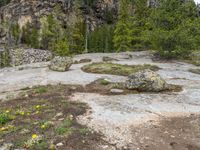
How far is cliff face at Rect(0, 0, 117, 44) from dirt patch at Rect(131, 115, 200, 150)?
9371 centimetres

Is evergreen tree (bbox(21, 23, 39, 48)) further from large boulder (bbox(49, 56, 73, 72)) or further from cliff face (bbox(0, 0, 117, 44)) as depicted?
large boulder (bbox(49, 56, 73, 72))

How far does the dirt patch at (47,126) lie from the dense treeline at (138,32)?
2356 cm

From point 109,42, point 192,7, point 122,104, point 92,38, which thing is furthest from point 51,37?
point 122,104

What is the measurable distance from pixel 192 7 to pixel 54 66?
2041 centimetres

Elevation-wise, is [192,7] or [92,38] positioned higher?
[192,7]

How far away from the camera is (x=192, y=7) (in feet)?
123

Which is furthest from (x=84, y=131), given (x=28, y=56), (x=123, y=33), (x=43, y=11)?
(x=43, y=11)

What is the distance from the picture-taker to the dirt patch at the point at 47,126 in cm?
957

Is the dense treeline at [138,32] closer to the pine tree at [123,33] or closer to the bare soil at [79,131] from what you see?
the pine tree at [123,33]

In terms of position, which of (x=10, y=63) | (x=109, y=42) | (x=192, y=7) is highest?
(x=192, y=7)

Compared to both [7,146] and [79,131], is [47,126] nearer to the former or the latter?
[79,131]

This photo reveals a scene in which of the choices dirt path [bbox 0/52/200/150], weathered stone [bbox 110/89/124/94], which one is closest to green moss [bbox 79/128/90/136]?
dirt path [bbox 0/52/200/150]

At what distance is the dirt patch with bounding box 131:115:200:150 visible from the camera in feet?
32.3

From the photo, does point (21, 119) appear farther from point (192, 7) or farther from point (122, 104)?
point (192, 7)
